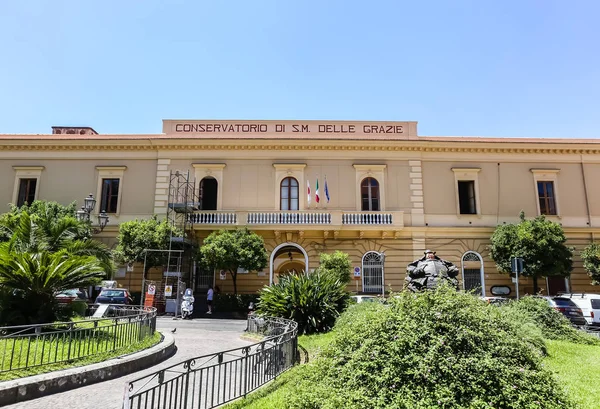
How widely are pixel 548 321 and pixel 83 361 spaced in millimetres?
12257

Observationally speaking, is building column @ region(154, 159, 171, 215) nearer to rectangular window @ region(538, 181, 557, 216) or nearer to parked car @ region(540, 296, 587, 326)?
parked car @ region(540, 296, 587, 326)

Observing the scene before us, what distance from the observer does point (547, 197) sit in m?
25.1

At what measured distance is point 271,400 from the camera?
18.7ft

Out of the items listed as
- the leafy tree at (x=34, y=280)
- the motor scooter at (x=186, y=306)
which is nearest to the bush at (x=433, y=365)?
the leafy tree at (x=34, y=280)

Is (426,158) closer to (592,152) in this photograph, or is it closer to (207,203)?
(592,152)

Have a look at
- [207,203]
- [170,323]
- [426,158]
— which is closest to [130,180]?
[207,203]

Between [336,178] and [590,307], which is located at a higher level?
[336,178]

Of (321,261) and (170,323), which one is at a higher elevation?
(321,261)

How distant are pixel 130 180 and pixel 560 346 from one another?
2285 centimetres

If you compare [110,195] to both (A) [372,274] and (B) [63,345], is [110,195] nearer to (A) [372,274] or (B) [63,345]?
(A) [372,274]

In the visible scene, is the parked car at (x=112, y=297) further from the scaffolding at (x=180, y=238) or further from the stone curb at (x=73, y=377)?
the stone curb at (x=73, y=377)

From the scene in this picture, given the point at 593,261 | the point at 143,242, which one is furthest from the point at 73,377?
the point at 593,261

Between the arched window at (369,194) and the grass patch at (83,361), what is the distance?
17.0 meters

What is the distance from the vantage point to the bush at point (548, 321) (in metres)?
11.7
